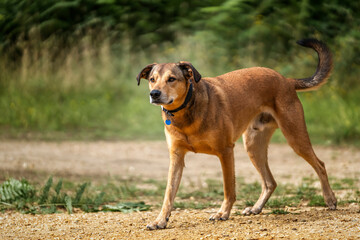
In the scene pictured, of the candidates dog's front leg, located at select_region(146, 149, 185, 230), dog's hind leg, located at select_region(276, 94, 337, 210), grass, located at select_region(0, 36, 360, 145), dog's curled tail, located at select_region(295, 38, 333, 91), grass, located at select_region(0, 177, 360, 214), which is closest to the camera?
dog's front leg, located at select_region(146, 149, 185, 230)

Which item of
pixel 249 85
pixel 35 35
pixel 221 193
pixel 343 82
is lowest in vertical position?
pixel 221 193

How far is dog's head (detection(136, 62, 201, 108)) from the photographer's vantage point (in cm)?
403

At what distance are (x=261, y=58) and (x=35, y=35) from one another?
558cm

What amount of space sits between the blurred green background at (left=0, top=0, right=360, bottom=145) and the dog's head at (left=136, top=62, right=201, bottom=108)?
19.0 feet

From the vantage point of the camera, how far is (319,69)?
17.7ft

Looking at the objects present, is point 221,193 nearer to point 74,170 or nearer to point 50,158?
point 74,170

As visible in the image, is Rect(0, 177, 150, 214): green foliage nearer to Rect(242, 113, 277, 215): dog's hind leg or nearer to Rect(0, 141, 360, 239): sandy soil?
Rect(0, 141, 360, 239): sandy soil

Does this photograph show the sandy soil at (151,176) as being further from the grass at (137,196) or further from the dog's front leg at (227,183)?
the grass at (137,196)

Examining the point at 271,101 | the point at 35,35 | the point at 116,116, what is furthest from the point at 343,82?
the point at 35,35

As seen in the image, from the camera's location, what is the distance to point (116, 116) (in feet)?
39.3

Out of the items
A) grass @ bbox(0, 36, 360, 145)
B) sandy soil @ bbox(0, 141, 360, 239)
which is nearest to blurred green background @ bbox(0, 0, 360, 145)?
grass @ bbox(0, 36, 360, 145)

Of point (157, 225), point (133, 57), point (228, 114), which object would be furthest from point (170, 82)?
point (133, 57)

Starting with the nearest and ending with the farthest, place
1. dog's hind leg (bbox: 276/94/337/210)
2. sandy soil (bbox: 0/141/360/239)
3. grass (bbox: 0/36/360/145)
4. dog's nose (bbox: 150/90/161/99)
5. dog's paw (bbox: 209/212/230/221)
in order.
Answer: sandy soil (bbox: 0/141/360/239) < dog's nose (bbox: 150/90/161/99) < dog's paw (bbox: 209/212/230/221) < dog's hind leg (bbox: 276/94/337/210) < grass (bbox: 0/36/360/145)

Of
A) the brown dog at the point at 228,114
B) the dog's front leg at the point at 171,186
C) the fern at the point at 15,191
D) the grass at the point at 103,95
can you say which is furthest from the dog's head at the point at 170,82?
the grass at the point at 103,95
